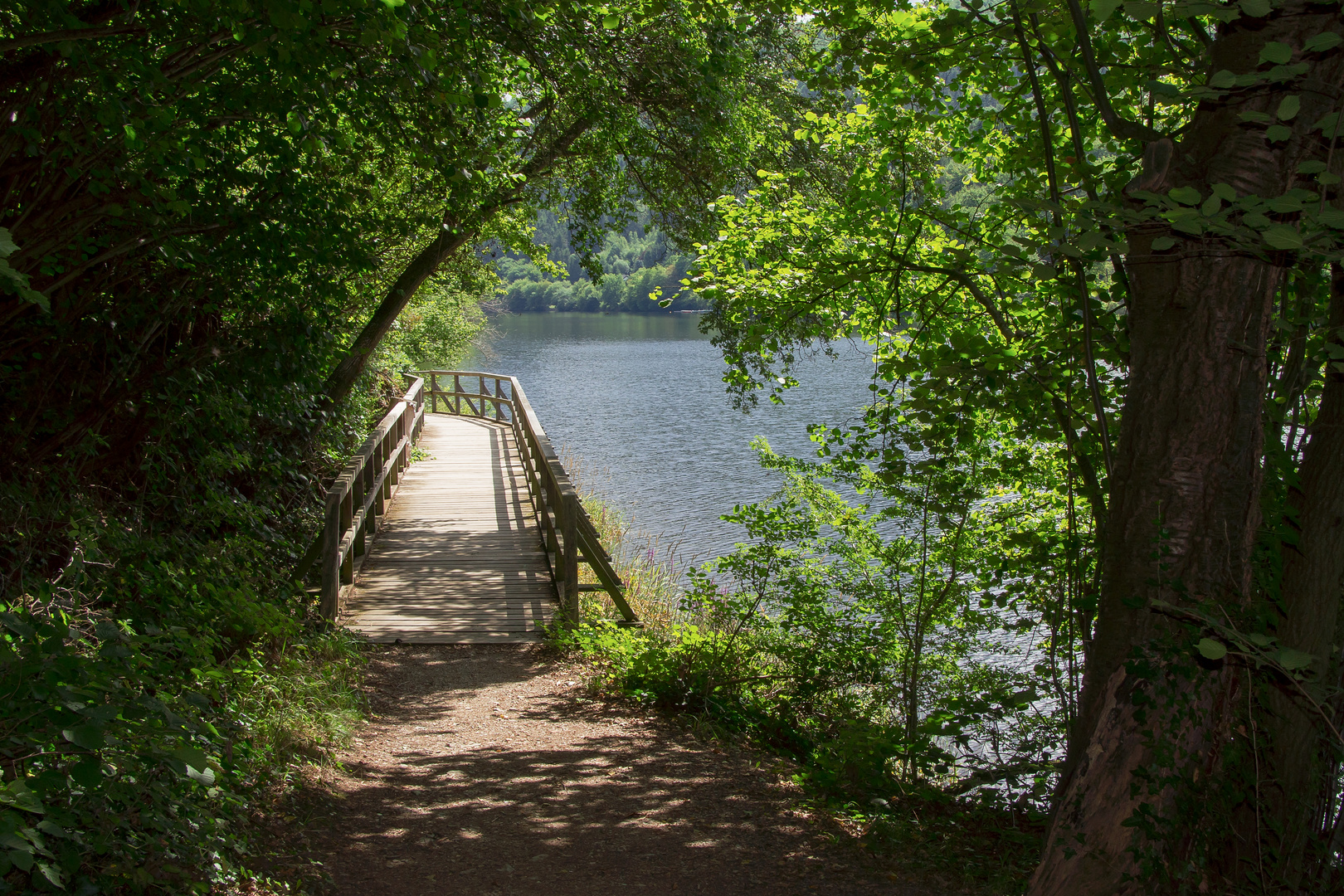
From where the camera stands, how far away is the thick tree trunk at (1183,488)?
94.0 inches

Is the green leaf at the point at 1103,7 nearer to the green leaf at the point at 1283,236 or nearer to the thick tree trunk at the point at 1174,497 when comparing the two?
the green leaf at the point at 1283,236

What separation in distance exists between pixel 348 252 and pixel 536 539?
4640 millimetres

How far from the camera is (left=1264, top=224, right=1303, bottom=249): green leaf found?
1676 millimetres

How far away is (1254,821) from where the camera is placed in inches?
101

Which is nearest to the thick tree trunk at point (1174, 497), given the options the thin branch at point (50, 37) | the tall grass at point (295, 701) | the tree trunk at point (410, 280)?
the tall grass at point (295, 701)

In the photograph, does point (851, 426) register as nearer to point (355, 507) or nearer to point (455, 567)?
point (455, 567)

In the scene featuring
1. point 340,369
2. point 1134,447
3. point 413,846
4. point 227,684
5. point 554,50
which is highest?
point 554,50

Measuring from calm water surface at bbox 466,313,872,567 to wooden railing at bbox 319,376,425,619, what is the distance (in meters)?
3.80

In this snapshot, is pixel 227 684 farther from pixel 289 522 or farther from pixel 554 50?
pixel 289 522

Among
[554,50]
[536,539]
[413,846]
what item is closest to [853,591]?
[413,846]

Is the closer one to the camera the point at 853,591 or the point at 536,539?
the point at 853,591

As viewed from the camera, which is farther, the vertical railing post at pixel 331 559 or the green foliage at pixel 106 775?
the vertical railing post at pixel 331 559

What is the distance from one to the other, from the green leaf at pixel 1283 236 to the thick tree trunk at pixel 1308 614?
1133 millimetres

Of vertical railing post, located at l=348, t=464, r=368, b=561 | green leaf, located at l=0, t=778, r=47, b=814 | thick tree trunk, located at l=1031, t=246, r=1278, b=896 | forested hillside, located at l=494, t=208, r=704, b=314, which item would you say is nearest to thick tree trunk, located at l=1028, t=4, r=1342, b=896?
thick tree trunk, located at l=1031, t=246, r=1278, b=896
